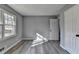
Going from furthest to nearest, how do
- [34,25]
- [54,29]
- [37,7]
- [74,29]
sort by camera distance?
[34,25] < [54,29] < [37,7] < [74,29]

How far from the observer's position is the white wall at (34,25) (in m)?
9.10

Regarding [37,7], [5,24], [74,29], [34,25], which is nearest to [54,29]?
[34,25]

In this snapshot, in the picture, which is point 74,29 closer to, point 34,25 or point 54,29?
point 54,29

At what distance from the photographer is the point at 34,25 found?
9.15 meters

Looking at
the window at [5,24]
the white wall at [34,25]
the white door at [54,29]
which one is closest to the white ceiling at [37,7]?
the window at [5,24]

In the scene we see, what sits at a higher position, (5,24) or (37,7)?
(37,7)

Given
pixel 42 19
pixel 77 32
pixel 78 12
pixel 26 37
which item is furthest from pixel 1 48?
pixel 42 19

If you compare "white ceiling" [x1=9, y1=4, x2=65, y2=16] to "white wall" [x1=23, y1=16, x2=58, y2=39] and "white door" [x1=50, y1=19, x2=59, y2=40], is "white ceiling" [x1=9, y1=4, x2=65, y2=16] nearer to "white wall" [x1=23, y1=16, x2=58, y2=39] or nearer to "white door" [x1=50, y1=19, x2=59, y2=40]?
"white door" [x1=50, y1=19, x2=59, y2=40]

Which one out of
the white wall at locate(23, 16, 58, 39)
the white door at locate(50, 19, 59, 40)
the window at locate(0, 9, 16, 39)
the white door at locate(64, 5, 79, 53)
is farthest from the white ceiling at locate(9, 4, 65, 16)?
the white wall at locate(23, 16, 58, 39)

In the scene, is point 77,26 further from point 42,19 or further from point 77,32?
point 42,19

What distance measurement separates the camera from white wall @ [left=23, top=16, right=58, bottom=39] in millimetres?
9102
